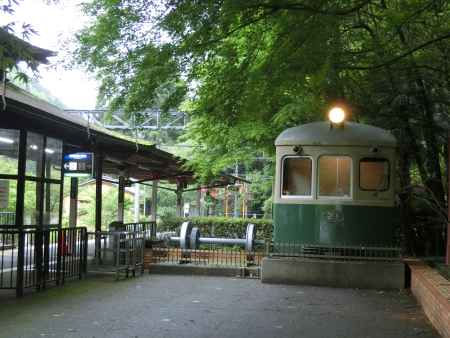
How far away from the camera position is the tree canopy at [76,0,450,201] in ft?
24.5

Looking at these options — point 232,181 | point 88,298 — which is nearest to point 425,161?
point 88,298

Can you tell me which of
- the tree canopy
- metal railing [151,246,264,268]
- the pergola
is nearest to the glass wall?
the pergola

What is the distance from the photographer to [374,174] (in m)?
11.9

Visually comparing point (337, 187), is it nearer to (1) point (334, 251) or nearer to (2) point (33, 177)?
(1) point (334, 251)

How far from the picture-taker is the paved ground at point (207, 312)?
7.48 meters

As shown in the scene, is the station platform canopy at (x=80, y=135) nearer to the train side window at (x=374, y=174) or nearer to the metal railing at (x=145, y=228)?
the metal railing at (x=145, y=228)

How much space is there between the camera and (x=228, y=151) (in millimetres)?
16766

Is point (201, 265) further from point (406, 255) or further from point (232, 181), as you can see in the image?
point (232, 181)

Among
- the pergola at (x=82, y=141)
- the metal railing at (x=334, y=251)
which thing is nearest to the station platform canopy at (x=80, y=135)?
the pergola at (x=82, y=141)

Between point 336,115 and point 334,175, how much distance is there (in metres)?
1.21

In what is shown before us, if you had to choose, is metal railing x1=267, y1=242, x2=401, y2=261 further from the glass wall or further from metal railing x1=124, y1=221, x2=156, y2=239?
metal railing x1=124, y1=221, x2=156, y2=239

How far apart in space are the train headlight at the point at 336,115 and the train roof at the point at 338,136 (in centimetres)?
28

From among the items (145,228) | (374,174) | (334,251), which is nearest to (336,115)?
(374,174)

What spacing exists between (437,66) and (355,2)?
164 inches
